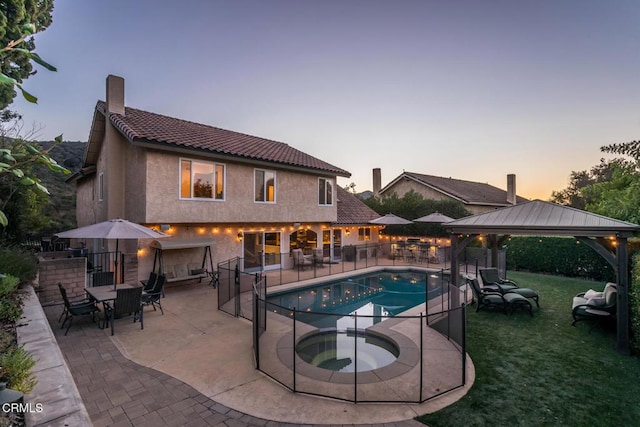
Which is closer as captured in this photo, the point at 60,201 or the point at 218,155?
the point at 218,155

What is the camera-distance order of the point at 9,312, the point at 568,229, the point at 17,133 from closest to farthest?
the point at 9,312, the point at 568,229, the point at 17,133

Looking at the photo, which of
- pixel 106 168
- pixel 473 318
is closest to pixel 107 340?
pixel 106 168

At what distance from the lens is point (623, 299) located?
6.85 metres

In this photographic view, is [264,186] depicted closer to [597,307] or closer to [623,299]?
[597,307]

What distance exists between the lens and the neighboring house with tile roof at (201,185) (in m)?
12.2

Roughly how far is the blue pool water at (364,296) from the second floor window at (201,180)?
5481mm

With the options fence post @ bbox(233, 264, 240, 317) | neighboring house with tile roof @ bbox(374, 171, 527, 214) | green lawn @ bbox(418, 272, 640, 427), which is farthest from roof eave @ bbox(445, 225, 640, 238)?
neighboring house with tile roof @ bbox(374, 171, 527, 214)

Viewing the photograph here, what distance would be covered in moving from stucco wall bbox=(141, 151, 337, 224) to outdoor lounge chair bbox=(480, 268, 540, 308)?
9.78m

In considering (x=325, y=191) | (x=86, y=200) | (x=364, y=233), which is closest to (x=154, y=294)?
(x=325, y=191)

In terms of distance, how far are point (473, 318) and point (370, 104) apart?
48.2 ft

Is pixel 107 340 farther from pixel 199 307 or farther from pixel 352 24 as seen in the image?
pixel 352 24

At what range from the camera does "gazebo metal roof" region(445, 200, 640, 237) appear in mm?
7109

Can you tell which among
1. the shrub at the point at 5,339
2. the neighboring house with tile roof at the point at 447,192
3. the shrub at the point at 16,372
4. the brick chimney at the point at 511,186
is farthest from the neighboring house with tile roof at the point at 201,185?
the brick chimney at the point at 511,186

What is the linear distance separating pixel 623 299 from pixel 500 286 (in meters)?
4.21
